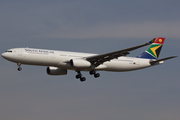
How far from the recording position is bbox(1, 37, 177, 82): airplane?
44.8 m

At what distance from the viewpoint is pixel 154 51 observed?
55.7 metres

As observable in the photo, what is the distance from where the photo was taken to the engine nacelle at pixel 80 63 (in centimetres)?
4559

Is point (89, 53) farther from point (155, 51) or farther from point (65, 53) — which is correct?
point (155, 51)

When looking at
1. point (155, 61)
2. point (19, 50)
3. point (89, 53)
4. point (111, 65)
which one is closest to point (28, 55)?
point (19, 50)

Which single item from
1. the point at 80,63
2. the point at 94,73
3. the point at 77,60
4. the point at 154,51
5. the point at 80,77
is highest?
the point at 154,51

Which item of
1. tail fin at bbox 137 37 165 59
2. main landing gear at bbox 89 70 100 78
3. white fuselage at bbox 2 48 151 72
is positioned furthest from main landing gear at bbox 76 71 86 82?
tail fin at bbox 137 37 165 59

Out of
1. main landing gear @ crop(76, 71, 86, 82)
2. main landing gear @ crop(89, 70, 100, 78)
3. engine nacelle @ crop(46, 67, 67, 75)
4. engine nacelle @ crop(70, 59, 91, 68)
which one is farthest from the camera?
main landing gear @ crop(76, 71, 86, 82)

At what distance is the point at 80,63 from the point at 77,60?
613mm

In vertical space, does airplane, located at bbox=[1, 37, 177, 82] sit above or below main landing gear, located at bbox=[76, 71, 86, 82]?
above

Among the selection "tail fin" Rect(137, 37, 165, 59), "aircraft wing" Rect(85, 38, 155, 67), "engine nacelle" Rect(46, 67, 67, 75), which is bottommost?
"engine nacelle" Rect(46, 67, 67, 75)

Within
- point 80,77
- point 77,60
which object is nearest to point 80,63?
point 77,60

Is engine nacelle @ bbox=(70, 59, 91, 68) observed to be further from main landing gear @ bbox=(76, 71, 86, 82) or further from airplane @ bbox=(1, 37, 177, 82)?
main landing gear @ bbox=(76, 71, 86, 82)

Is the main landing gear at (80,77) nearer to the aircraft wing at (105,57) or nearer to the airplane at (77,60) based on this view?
the airplane at (77,60)

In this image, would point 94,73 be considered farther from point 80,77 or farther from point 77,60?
point 77,60
